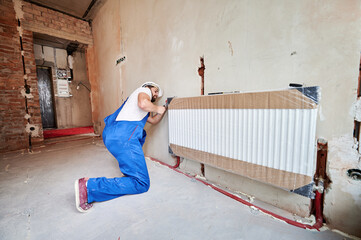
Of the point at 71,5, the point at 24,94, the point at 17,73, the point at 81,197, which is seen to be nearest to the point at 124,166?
the point at 81,197

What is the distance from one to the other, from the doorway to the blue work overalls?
17.2 ft

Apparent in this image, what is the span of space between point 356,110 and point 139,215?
1.44 meters

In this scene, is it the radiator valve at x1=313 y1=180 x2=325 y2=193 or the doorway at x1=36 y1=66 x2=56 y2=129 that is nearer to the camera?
the radiator valve at x1=313 y1=180 x2=325 y2=193

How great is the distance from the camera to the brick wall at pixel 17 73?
2.70 meters

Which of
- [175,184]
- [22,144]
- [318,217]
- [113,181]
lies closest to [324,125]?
[318,217]

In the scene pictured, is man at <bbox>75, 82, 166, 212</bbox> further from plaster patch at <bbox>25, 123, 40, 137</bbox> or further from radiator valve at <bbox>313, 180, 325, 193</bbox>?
plaster patch at <bbox>25, 123, 40, 137</bbox>

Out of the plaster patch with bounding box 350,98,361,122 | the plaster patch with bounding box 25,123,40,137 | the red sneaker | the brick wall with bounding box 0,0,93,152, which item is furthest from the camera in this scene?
the plaster patch with bounding box 25,123,40,137

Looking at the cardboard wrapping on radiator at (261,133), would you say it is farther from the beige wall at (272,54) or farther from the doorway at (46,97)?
the doorway at (46,97)

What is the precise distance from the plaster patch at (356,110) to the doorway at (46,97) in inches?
273

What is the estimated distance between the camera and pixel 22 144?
2.91 m

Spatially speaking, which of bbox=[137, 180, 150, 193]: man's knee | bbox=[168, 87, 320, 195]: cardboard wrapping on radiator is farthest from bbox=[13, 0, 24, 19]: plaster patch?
bbox=[137, 180, 150, 193]: man's knee

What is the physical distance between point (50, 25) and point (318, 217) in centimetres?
503

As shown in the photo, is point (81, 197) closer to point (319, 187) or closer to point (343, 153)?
point (319, 187)

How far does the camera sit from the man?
3.75 ft
